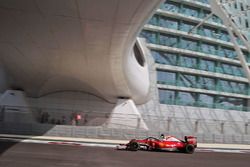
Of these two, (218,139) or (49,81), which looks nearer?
(218,139)

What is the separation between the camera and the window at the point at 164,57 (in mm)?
50906

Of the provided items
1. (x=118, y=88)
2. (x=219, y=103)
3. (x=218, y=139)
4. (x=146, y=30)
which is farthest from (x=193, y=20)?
(x=218, y=139)

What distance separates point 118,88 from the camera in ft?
105

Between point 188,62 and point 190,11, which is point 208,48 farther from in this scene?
point 190,11

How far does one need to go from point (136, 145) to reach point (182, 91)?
124 ft

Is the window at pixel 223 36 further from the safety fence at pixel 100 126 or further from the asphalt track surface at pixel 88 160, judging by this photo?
the asphalt track surface at pixel 88 160

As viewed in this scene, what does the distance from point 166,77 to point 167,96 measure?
3.02 meters

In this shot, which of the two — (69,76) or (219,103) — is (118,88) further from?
(219,103)

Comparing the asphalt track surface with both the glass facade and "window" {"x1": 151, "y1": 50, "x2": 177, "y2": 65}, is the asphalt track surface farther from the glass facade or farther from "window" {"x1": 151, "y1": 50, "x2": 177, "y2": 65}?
"window" {"x1": 151, "y1": 50, "x2": 177, "y2": 65}

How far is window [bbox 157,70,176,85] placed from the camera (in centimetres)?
5084

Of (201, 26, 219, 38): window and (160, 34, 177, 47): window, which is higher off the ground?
(201, 26, 219, 38): window

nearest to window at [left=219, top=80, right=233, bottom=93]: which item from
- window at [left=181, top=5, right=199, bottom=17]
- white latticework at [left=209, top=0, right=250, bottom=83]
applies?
window at [left=181, top=5, right=199, bottom=17]

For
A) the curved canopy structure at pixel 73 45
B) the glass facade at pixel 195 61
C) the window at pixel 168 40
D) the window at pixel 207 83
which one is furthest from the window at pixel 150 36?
the curved canopy structure at pixel 73 45

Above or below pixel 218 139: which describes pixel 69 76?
above
